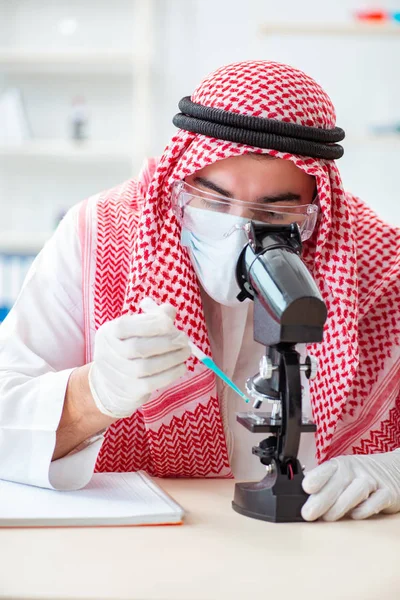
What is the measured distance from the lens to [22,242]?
14.6 feet

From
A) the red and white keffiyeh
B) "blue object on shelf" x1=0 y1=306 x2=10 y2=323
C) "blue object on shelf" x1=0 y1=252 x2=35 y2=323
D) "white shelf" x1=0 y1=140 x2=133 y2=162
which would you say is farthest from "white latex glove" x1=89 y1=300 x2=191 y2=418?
"white shelf" x1=0 y1=140 x2=133 y2=162

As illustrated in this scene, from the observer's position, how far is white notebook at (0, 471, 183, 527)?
3.61 feet

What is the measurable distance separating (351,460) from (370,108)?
140 inches

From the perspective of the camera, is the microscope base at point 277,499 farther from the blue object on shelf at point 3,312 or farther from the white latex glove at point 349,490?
the blue object on shelf at point 3,312

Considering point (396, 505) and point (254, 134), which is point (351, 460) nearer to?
point (396, 505)

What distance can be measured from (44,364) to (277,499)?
56 centimetres

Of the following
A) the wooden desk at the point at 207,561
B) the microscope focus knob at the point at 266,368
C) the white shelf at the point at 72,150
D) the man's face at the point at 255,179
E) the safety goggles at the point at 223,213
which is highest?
the man's face at the point at 255,179

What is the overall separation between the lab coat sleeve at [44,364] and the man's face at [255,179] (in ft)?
1.15

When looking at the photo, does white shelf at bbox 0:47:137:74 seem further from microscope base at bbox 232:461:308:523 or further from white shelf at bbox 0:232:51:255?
microscope base at bbox 232:461:308:523


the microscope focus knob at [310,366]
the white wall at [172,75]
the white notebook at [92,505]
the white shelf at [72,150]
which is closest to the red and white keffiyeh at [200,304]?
the white notebook at [92,505]

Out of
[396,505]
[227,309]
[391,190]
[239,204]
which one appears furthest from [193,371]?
[391,190]

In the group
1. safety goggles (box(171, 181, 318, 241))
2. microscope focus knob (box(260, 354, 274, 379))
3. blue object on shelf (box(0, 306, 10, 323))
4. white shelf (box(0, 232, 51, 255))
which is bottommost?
blue object on shelf (box(0, 306, 10, 323))

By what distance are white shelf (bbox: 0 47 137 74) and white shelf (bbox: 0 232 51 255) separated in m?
0.96

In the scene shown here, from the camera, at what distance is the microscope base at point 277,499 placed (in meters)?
1.17
